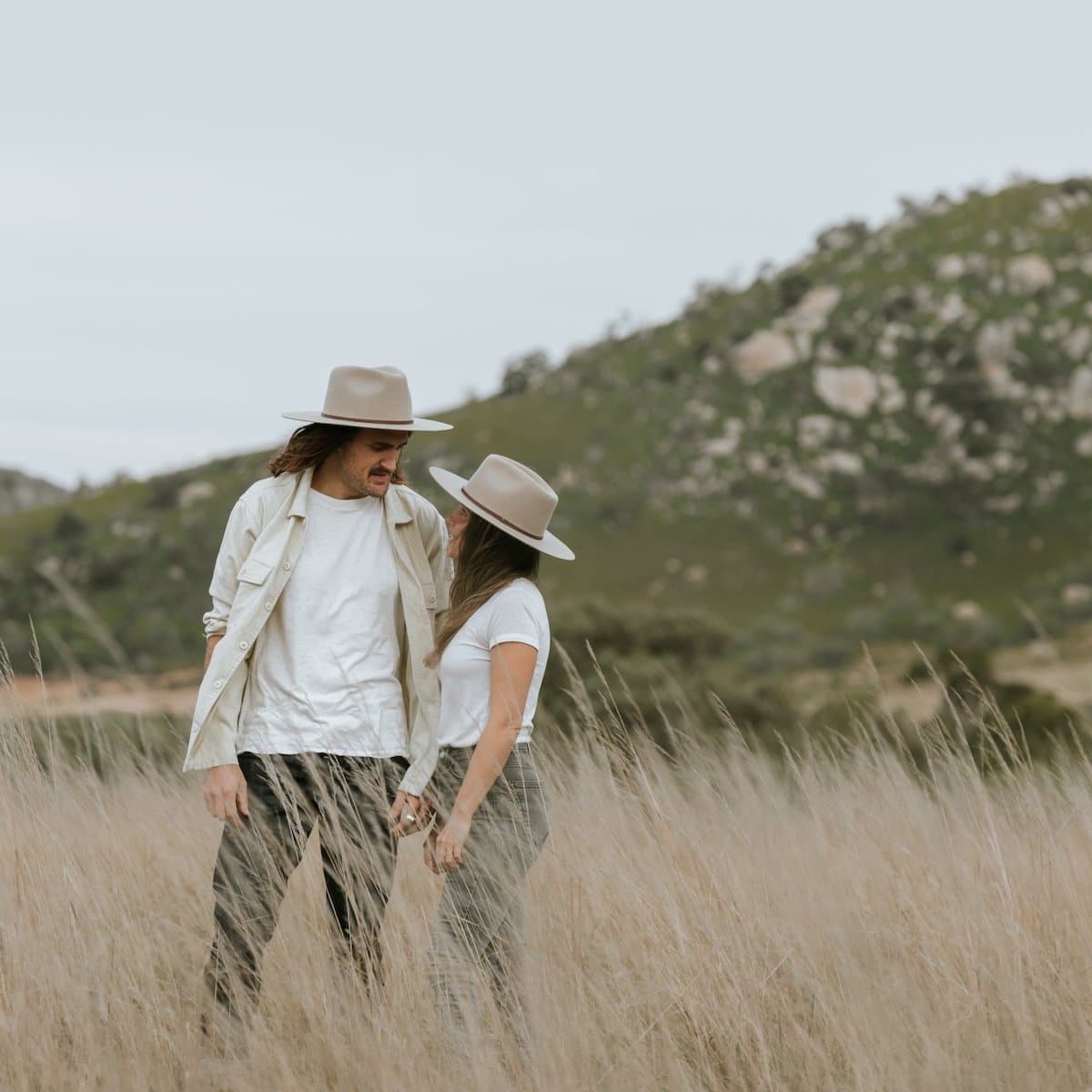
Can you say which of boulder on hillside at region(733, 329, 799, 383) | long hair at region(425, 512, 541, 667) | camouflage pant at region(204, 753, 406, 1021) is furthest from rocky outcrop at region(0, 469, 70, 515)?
long hair at region(425, 512, 541, 667)

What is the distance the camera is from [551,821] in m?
4.09

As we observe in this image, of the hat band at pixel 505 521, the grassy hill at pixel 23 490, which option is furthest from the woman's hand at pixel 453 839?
the grassy hill at pixel 23 490

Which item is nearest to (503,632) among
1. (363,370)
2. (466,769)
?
(466,769)

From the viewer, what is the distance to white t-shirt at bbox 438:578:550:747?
3.11 m

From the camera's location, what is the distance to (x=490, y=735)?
3.05 metres

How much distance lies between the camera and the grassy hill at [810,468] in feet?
135

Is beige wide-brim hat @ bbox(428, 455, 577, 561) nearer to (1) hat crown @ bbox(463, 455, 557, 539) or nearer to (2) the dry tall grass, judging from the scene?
(1) hat crown @ bbox(463, 455, 557, 539)

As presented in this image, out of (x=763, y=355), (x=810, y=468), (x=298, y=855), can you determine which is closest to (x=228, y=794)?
(x=298, y=855)

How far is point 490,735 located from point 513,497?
22.2 inches

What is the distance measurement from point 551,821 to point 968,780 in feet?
4.49

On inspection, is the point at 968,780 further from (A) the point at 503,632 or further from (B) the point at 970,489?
(B) the point at 970,489

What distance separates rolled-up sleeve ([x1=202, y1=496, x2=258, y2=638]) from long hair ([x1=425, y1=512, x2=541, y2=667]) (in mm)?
567

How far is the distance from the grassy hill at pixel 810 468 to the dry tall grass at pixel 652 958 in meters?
30.1

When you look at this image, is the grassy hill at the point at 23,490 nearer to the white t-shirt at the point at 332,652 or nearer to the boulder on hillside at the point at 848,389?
the boulder on hillside at the point at 848,389
